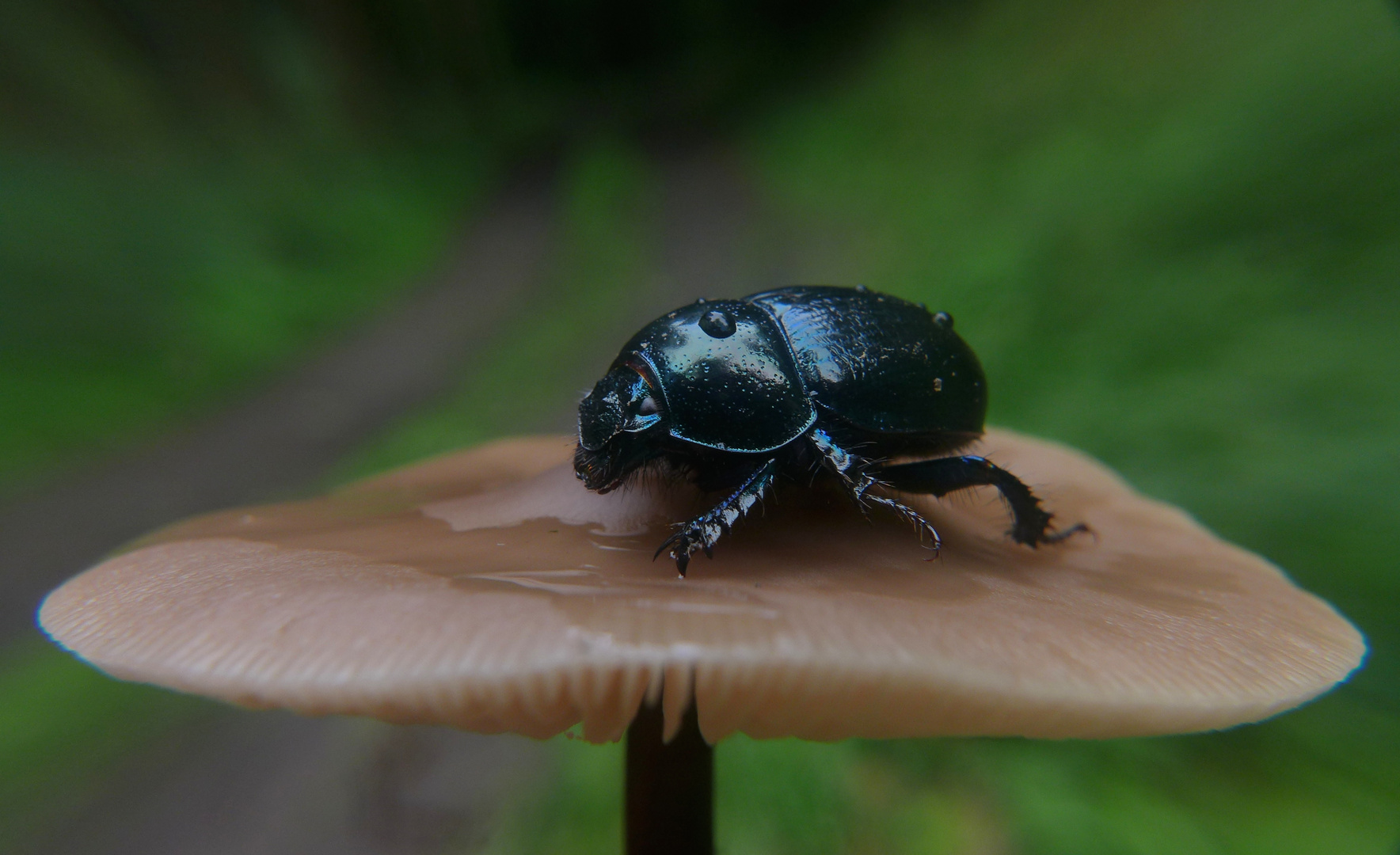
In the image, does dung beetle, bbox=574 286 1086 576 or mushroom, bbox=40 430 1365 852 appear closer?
mushroom, bbox=40 430 1365 852

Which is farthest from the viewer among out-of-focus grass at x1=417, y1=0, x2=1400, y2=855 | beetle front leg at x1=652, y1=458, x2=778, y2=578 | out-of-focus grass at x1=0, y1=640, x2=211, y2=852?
out-of-focus grass at x1=0, y1=640, x2=211, y2=852

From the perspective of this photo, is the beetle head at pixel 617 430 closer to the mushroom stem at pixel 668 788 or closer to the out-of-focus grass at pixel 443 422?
the mushroom stem at pixel 668 788

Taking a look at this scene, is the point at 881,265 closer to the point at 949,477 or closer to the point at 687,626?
Answer: the point at 949,477

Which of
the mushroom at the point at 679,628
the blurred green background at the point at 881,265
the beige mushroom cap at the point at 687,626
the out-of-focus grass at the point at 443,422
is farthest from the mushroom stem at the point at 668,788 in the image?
the out-of-focus grass at the point at 443,422

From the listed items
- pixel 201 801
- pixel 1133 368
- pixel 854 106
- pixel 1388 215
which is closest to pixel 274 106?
pixel 854 106

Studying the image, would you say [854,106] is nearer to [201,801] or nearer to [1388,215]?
[1388,215]

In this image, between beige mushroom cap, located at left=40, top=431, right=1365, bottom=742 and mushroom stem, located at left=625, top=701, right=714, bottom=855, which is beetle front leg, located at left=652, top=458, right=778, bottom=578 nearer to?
beige mushroom cap, located at left=40, top=431, right=1365, bottom=742

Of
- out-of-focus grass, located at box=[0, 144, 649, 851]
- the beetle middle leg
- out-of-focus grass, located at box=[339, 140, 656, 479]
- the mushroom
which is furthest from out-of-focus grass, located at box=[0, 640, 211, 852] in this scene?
the beetle middle leg
